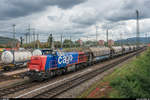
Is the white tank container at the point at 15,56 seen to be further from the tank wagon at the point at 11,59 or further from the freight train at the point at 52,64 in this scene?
the freight train at the point at 52,64

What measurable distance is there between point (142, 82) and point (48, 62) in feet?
31.9

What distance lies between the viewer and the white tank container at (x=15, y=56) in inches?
943

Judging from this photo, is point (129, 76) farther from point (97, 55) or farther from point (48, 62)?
point (97, 55)

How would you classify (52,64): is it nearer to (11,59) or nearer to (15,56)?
(11,59)

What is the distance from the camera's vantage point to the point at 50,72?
1602 centimetres

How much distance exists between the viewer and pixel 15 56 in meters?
24.8

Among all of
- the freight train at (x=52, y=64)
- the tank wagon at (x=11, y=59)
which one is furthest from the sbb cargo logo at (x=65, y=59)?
the tank wagon at (x=11, y=59)

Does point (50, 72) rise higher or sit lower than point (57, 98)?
higher

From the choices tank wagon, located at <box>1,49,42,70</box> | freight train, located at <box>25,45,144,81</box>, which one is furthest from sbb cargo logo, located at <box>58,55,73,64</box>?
tank wagon, located at <box>1,49,42,70</box>

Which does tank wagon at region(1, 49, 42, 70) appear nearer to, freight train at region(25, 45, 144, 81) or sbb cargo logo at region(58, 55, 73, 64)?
freight train at region(25, 45, 144, 81)

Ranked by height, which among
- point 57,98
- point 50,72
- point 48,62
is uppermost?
point 48,62

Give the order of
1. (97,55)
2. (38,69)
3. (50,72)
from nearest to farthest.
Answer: (38,69) < (50,72) < (97,55)

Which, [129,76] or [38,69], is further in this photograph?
[38,69]

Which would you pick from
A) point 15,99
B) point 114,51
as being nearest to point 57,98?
point 15,99
